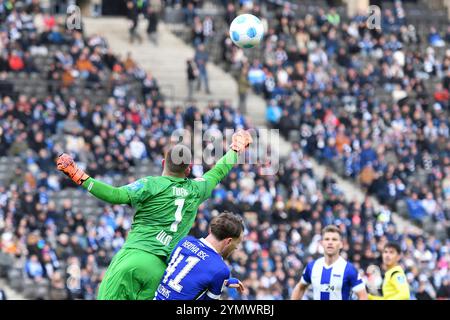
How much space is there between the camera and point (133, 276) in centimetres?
1130

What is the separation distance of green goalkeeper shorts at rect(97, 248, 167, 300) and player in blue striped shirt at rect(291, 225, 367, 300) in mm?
2544

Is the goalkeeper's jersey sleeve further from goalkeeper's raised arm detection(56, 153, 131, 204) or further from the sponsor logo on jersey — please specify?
goalkeeper's raised arm detection(56, 153, 131, 204)

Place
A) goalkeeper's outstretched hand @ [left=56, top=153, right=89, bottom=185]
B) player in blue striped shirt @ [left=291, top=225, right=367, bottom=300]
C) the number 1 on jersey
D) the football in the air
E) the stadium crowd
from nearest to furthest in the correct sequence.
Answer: goalkeeper's outstretched hand @ [left=56, top=153, right=89, bottom=185] → the number 1 on jersey → player in blue striped shirt @ [left=291, top=225, right=367, bottom=300] → the football in the air → the stadium crowd

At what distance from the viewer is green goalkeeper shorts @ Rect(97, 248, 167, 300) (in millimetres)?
11281

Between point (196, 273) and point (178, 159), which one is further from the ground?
point (178, 159)

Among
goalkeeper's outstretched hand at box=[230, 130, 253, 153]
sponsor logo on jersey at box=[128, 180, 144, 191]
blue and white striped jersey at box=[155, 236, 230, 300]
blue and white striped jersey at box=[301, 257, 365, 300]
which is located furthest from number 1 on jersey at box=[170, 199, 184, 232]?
blue and white striped jersey at box=[301, 257, 365, 300]

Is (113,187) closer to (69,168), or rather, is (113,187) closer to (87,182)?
(87,182)

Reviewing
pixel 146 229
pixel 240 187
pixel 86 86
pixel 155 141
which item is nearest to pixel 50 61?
pixel 86 86

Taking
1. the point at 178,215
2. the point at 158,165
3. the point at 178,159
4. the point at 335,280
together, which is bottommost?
the point at 158,165

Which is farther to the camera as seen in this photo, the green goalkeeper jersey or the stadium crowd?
the stadium crowd

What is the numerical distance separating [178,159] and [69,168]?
1.12 m

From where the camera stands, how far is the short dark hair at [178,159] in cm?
1109

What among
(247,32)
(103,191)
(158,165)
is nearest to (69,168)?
(103,191)
